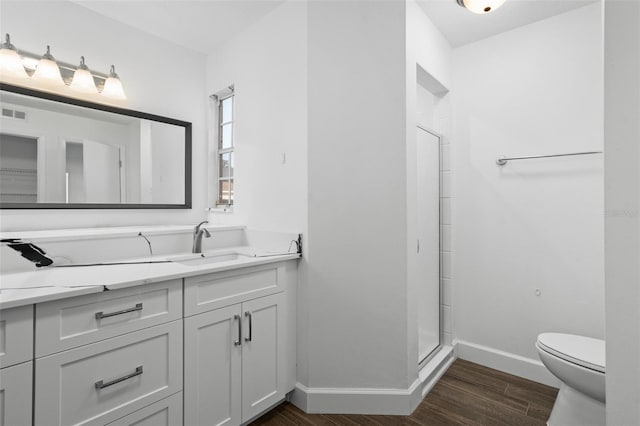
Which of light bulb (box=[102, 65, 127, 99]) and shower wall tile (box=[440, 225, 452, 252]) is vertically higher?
light bulb (box=[102, 65, 127, 99])

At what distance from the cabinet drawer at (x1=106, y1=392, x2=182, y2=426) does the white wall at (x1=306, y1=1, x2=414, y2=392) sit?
2.41 feet

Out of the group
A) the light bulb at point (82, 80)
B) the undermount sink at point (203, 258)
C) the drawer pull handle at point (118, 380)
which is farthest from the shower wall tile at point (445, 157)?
the light bulb at point (82, 80)

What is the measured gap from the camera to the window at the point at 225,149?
104 inches

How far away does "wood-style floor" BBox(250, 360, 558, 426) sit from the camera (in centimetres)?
174

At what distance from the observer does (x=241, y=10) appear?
6.98 feet

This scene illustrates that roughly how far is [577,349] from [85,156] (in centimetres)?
313

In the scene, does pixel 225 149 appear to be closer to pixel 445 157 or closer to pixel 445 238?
pixel 445 157

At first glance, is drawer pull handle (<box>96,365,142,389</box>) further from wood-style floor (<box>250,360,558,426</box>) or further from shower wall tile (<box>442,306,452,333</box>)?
shower wall tile (<box>442,306,452,333</box>)

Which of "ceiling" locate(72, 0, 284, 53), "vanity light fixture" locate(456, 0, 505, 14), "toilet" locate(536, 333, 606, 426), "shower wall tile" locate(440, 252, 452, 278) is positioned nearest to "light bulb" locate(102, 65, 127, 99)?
"ceiling" locate(72, 0, 284, 53)

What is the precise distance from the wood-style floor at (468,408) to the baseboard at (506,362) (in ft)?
0.16

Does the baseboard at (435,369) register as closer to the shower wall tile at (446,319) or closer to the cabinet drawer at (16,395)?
the shower wall tile at (446,319)

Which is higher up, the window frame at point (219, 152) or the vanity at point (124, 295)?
the window frame at point (219, 152)

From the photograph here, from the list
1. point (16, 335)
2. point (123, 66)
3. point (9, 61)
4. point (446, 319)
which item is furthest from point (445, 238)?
point (9, 61)

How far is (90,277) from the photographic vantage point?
1.31 meters
